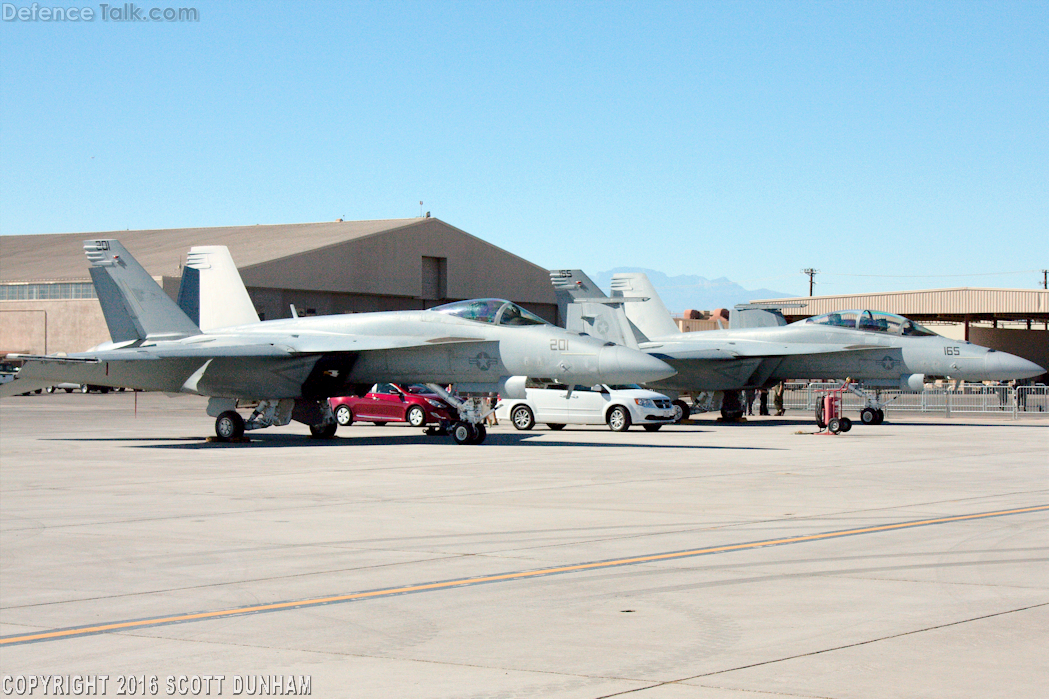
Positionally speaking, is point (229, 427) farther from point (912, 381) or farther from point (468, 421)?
point (912, 381)

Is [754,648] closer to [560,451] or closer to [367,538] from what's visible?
[367,538]

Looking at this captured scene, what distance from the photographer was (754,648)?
6.09 m

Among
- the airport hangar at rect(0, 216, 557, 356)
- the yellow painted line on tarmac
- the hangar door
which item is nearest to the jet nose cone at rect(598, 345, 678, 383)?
the yellow painted line on tarmac

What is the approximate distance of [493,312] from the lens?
23703 mm

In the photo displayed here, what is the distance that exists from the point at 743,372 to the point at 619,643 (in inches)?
1126

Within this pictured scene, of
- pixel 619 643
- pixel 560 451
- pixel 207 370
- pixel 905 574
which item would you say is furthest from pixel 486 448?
pixel 619 643

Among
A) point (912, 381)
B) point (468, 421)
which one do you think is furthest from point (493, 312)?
point (912, 381)

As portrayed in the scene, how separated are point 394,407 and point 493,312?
1051cm

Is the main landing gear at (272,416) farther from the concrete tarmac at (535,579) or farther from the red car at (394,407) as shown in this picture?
the concrete tarmac at (535,579)

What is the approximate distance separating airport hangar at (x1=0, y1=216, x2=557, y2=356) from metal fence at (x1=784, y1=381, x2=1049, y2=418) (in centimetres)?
2801

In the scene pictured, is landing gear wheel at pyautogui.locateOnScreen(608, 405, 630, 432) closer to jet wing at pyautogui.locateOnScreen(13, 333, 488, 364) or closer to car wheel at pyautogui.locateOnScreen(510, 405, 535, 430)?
car wheel at pyautogui.locateOnScreen(510, 405, 535, 430)

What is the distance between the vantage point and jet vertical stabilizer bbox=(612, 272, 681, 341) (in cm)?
3709

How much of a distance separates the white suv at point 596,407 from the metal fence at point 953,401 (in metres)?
13.4

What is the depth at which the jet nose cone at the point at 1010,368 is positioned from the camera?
29.8 meters
